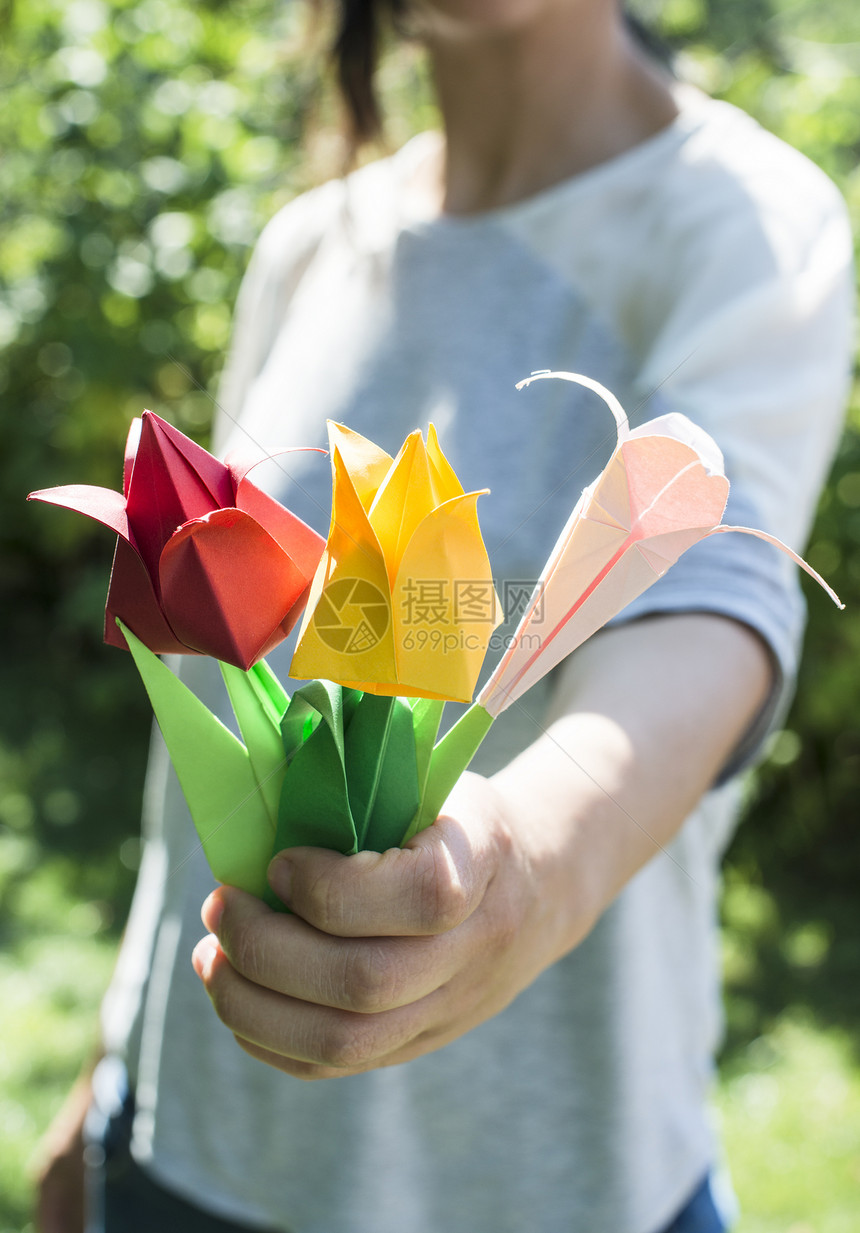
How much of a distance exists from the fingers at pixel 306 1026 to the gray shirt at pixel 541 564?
30 centimetres

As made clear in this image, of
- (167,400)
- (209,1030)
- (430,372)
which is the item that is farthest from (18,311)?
(209,1030)

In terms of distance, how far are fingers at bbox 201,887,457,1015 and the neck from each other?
67 cm

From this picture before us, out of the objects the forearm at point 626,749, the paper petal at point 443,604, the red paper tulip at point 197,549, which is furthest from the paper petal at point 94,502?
the forearm at point 626,749

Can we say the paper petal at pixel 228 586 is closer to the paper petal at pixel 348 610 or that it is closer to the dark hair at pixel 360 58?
the paper petal at pixel 348 610

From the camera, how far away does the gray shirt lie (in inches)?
26.0

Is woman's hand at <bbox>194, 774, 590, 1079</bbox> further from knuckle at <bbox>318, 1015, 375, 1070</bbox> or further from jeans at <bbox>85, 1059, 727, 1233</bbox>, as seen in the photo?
jeans at <bbox>85, 1059, 727, 1233</bbox>

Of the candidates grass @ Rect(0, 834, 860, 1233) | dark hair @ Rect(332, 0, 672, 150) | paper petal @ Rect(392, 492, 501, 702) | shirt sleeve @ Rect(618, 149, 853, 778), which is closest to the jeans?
shirt sleeve @ Rect(618, 149, 853, 778)

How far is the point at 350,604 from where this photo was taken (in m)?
0.34

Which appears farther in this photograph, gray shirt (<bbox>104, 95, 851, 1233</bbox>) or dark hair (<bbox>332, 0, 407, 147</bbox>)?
dark hair (<bbox>332, 0, 407, 147</bbox>)

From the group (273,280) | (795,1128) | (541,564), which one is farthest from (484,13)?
(795,1128)

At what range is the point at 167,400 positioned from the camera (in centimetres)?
210

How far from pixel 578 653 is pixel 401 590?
0.31 meters

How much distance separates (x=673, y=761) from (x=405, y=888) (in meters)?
0.23

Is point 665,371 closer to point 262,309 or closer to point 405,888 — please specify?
point 405,888
